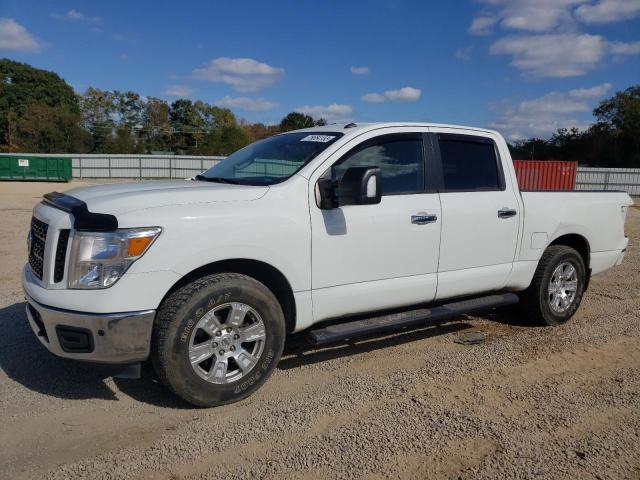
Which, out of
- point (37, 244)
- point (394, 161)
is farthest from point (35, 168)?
point (394, 161)

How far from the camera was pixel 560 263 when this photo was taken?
5.48m

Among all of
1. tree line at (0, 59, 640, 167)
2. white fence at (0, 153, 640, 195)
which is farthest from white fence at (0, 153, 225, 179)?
tree line at (0, 59, 640, 167)

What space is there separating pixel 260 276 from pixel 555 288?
339cm

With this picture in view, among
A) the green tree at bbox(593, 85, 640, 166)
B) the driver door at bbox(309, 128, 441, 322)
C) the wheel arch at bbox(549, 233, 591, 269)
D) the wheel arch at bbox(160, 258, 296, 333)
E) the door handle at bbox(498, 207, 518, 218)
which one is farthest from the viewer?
the green tree at bbox(593, 85, 640, 166)

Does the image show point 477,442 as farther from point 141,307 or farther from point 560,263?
point 560,263

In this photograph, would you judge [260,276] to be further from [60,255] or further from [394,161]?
[394,161]

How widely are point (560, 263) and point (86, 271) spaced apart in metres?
4.54

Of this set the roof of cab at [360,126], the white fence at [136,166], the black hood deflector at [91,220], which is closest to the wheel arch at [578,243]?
the roof of cab at [360,126]

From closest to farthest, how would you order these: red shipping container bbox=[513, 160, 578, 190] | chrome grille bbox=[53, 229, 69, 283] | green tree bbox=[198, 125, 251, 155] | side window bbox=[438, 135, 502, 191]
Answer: chrome grille bbox=[53, 229, 69, 283] → side window bbox=[438, 135, 502, 191] → red shipping container bbox=[513, 160, 578, 190] → green tree bbox=[198, 125, 251, 155]

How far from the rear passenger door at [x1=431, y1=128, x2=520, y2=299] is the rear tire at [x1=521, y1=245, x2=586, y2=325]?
1.84 ft

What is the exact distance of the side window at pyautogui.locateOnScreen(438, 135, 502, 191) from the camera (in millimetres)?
4715

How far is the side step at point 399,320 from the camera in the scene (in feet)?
13.0

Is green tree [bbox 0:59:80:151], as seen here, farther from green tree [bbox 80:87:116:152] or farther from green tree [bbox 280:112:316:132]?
green tree [bbox 280:112:316:132]

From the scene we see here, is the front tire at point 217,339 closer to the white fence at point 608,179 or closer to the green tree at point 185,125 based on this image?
the white fence at point 608,179
